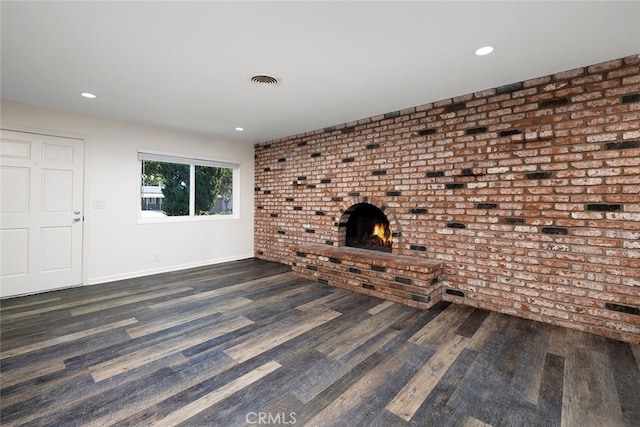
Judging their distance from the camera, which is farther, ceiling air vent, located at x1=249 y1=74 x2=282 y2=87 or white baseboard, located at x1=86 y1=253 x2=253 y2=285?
white baseboard, located at x1=86 y1=253 x2=253 y2=285

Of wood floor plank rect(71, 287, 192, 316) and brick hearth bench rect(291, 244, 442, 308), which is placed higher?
brick hearth bench rect(291, 244, 442, 308)

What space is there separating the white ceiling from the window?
1.35 meters

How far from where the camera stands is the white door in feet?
11.1

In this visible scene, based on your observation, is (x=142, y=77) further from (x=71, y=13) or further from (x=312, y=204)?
(x=312, y=204)

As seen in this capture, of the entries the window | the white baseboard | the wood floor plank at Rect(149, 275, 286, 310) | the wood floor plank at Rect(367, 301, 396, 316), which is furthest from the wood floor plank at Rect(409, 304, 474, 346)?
the window

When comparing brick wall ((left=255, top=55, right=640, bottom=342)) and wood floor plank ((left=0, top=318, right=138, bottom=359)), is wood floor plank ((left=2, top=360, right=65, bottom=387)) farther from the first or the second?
brick wall ((left=255, top=55, right=640, bottom=342))

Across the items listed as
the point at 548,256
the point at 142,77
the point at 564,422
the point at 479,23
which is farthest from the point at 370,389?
the point at 142,77

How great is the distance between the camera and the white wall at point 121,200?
12.2 feet

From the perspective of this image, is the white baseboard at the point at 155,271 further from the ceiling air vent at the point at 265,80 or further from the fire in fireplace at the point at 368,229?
the ceiling air vent at the point at 265,80

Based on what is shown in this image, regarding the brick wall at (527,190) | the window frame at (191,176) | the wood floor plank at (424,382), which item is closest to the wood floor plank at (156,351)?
the wood floor plank at (424,382)

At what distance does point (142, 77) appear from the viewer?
8.93 ft

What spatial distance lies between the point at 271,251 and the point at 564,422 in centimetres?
455

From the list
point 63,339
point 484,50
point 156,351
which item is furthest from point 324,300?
point 484,50

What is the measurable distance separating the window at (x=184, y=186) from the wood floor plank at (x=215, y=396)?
360cm
